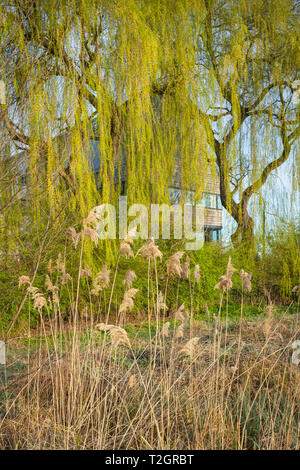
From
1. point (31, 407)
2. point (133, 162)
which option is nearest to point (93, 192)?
point (133, 162)

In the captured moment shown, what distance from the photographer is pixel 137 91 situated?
3824mm

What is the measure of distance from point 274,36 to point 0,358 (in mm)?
5977

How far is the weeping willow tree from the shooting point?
3.13 m

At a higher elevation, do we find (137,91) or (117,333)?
(137,91)

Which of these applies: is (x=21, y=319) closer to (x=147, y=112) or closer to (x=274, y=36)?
(x=147, y=112)

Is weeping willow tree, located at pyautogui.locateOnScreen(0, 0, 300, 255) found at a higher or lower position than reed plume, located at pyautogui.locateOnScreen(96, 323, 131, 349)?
higher

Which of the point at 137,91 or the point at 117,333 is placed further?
the point at 137,91

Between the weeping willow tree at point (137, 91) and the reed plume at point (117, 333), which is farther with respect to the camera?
the weeping willow tree at point (137, 91)

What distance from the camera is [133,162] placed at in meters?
4.10

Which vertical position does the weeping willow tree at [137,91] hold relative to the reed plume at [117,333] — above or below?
above

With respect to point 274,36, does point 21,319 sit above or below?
below

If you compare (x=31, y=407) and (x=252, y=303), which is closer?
(x=31, y=407)

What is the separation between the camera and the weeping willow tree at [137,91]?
123 inches
